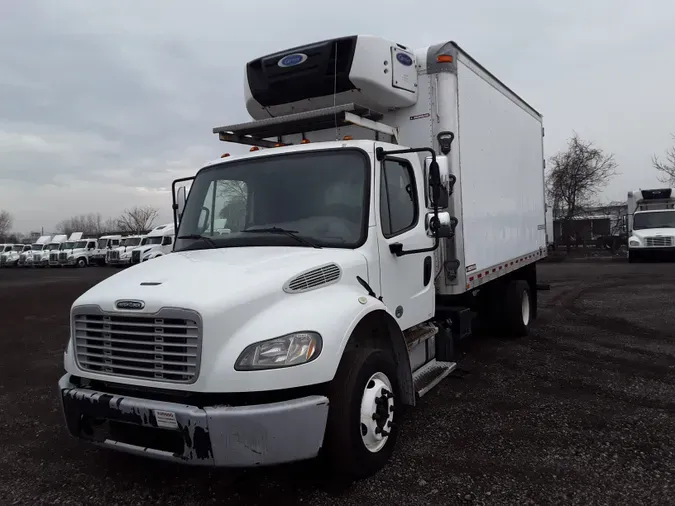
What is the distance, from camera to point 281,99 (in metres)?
5.38

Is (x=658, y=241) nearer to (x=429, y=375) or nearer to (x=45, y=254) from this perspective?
(x=429, y=375)

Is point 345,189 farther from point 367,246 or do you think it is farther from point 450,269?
point 450,269

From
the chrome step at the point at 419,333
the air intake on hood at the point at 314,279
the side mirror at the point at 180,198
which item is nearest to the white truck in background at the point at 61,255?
the side mirror at the point at 180,198

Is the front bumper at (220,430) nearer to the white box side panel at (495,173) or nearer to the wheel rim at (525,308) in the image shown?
the white box side panel at (495,173)

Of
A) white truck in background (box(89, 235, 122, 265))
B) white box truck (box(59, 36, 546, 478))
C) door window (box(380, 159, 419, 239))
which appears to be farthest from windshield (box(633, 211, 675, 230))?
white truck in background (box(89, 235, 122, 265))

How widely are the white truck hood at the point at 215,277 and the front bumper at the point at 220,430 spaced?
0.58 meters

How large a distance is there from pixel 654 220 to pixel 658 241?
4.76 ft

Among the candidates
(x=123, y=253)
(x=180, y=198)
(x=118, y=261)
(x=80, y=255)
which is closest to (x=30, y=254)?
(x=80, y=255)

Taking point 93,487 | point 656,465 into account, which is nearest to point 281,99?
point 93,487

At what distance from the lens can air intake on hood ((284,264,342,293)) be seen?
3.48 m

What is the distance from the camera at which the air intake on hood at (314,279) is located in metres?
3.48

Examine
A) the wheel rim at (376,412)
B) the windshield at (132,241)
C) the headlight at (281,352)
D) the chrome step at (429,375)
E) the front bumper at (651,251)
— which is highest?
the windshield at (132,241)

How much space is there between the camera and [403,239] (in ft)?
14.8

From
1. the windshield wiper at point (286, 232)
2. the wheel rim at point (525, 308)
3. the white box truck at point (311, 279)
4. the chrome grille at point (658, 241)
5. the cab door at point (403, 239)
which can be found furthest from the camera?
the chrome grille at point (658, 241)
